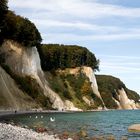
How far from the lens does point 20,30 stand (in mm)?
113938

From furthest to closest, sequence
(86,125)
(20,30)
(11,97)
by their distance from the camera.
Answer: (20,30) → (11,97) → (86,125)

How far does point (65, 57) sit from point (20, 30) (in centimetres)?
4826

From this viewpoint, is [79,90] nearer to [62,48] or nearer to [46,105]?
[62,48]

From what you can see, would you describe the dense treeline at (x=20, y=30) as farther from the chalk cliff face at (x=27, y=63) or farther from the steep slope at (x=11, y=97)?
the steep slope at (x=11, y=97)

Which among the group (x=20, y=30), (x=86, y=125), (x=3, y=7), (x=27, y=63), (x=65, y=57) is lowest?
(x=86, y=125)

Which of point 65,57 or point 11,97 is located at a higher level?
point 65,57

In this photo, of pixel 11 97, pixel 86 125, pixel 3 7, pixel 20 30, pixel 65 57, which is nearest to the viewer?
pixel 86 125

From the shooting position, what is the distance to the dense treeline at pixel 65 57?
14812 cm

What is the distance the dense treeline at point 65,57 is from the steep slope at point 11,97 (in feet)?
111

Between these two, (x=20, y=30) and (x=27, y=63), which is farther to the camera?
(x=27, y=63)

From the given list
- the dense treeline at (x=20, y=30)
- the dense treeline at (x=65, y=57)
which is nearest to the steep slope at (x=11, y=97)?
the dense treeline at (x=20, y=30)

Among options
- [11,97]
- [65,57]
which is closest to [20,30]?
[11,97]

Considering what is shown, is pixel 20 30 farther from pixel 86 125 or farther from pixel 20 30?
pixel 86 125

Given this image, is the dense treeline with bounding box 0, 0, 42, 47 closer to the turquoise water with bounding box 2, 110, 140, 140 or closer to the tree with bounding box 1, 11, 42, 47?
the tree with bounding box 1, 11, 42, 47
